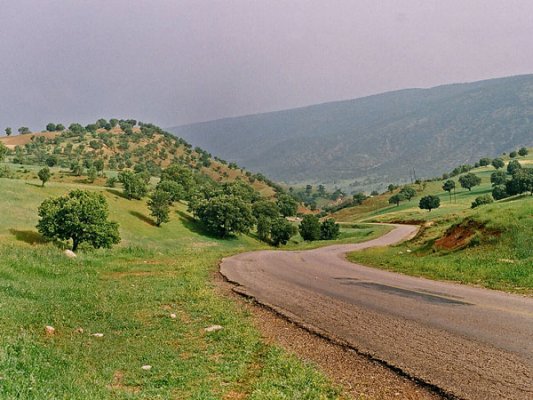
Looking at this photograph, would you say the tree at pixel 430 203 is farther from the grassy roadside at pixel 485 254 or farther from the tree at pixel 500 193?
the grassy roadside at pixel 485 254

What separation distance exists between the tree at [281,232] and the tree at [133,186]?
114 ft

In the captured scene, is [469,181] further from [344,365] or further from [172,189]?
[344,365]

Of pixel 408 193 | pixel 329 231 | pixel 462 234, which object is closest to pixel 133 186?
pixel 329 231

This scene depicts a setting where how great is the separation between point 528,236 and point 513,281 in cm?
808

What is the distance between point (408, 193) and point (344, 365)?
176 m

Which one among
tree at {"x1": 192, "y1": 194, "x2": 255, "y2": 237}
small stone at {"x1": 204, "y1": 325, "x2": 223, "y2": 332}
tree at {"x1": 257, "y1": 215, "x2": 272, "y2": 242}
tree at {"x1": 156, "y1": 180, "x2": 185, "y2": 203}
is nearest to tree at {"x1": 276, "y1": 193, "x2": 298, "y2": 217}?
tree at {"x1": 257, "y1": 215, "x2": 272, "y2": 242}

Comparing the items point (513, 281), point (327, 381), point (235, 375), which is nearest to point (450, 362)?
point (327, 381)

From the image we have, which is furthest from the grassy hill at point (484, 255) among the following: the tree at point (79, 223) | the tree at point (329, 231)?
the tree at point (329, 231)

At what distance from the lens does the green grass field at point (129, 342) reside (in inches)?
336

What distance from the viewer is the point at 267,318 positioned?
49.7 ft

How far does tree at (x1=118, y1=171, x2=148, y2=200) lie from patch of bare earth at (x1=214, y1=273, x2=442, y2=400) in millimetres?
98898

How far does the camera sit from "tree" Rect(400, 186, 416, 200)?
17460 cm

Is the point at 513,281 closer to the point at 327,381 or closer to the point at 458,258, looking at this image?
the point at 458,258

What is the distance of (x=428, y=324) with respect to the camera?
12742 mm
